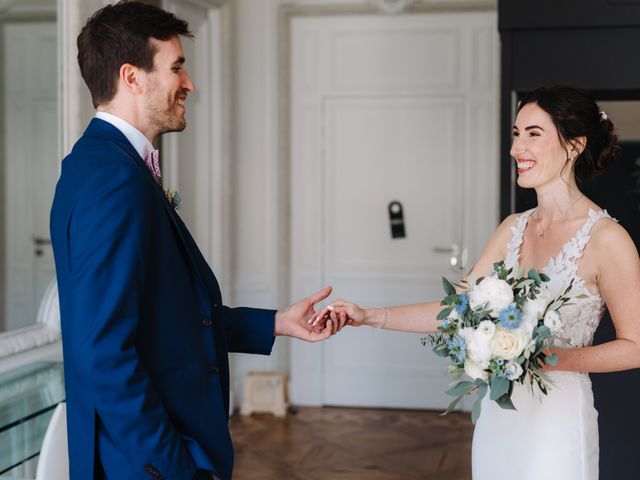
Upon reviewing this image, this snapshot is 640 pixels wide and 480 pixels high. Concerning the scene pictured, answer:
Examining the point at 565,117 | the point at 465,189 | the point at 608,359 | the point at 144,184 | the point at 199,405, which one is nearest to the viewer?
the point at 144,184

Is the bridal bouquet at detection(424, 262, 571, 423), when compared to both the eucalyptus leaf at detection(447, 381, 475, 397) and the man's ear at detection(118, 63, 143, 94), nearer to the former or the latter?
the eucalyptus leaf at detection(447, 381, 475, 397)

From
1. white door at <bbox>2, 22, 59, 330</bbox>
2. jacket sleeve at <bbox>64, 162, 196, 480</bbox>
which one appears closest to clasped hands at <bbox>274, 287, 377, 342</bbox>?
jacket sleeve at <bbox>64, 162, 196, 480</bbox>

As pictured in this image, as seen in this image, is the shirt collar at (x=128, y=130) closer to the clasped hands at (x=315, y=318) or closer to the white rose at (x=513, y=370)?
the clasped hands at (x=315, y=318)

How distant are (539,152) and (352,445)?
10.8 feet

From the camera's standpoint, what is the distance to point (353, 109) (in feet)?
20.6

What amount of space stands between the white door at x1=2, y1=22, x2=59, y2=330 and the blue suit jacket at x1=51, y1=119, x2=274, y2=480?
2.31 m

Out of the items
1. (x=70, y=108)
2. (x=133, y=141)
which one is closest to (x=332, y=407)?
(x=70, y=108)

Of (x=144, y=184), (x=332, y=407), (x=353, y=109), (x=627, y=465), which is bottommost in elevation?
(x=332, y=407)

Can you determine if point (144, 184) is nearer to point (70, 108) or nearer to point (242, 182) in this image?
point (70, 108)

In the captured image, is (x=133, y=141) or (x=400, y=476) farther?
(x=400, y=476)

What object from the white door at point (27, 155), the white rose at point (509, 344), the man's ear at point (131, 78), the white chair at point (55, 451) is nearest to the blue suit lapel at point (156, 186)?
the man's ear at point (131, 78)

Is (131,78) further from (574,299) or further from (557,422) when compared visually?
(557,422)

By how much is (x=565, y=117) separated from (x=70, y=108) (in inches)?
98.9

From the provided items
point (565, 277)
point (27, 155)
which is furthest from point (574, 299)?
point (27, 155)
